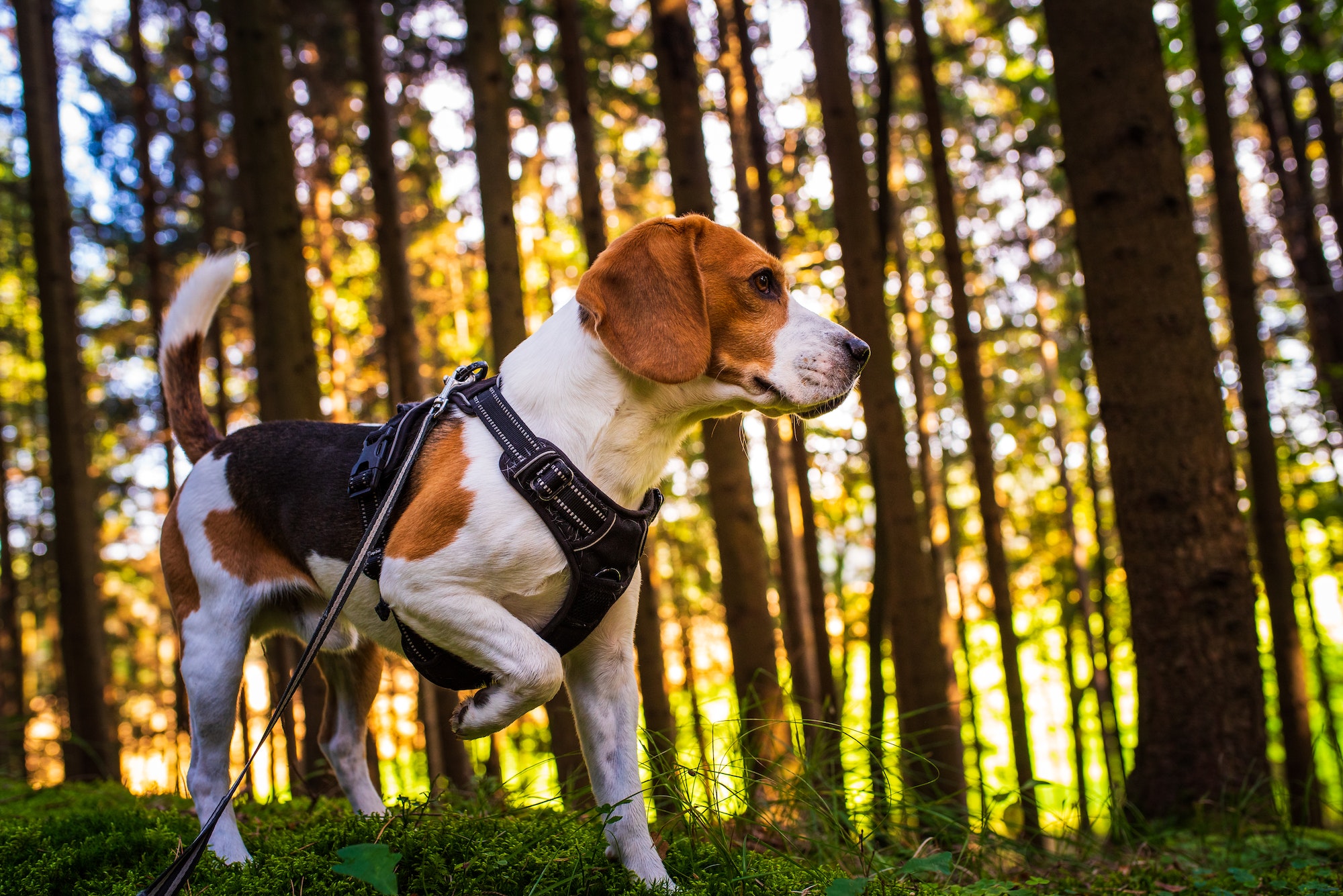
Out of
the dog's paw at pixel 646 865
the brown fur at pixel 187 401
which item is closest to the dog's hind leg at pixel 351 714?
the brown fur at pixel 187 401

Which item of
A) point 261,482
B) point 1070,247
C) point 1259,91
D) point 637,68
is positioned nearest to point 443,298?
point 637,68

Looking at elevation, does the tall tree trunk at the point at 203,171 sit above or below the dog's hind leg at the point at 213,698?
above

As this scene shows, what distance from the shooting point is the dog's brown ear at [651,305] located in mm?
2674

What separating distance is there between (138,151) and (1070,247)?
16.7 metres

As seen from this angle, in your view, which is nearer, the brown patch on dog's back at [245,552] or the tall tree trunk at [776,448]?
the brown patch on dog's back at [245,552]

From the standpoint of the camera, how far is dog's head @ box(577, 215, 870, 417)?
270 centimetres

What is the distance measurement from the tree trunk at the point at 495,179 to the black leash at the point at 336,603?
3.78 m

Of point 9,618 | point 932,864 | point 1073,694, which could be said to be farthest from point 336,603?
point 1073,694

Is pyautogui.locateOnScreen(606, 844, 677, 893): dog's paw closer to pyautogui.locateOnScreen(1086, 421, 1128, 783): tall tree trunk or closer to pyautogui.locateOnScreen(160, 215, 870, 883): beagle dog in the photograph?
pyautogui.locateOnScreen(160, 215, 870, 883): beagle dog

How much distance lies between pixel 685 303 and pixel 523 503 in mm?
810

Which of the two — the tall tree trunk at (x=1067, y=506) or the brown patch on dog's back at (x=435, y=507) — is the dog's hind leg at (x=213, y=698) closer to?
the brown patch on dog's back at (x=435, y=507)

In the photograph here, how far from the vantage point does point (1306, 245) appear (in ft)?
43.1

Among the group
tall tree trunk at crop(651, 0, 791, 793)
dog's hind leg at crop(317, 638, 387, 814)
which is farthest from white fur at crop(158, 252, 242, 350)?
tall tree trunk at crop(651, 0, 791, 793)

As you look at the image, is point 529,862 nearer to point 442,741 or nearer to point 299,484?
point 299,484
